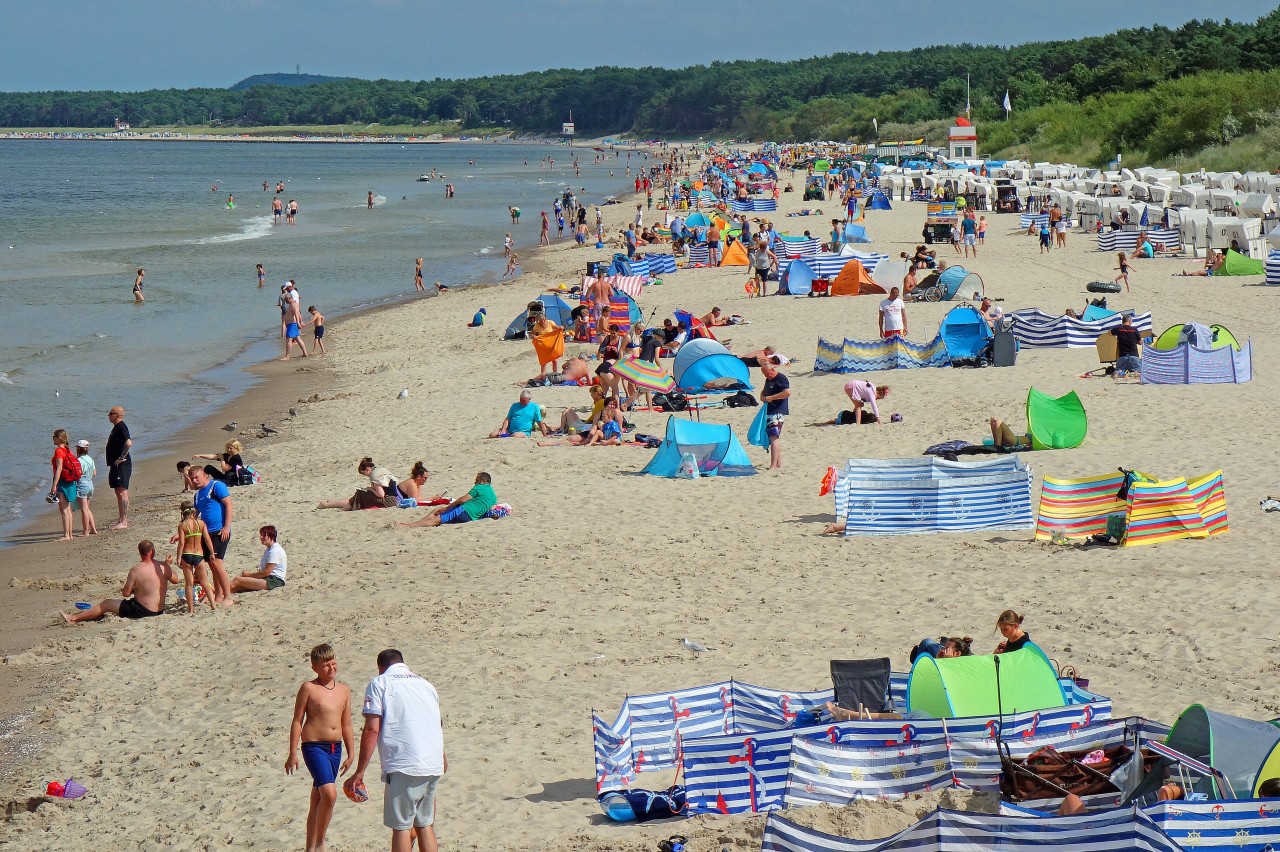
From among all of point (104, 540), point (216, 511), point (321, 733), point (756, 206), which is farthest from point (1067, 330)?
point (756, 206)

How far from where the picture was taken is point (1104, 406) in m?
14.7

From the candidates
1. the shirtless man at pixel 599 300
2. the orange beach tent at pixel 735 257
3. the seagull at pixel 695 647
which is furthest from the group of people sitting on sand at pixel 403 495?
the orange beach tent at pixel 735 257

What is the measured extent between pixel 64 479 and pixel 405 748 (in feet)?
27.6

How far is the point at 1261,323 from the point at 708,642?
14263 millimetres

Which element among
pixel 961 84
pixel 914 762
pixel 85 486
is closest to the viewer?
pixel 914 762

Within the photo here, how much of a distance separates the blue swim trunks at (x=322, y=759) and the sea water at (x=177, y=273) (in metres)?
8.76

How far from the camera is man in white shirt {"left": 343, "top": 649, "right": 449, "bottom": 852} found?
5590mm

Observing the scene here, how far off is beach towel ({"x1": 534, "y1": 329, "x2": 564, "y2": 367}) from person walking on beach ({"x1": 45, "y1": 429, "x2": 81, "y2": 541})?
678 centimetres

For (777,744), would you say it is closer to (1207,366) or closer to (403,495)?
(403,495)

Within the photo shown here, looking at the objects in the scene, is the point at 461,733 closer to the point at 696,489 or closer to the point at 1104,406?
the point at 696,489

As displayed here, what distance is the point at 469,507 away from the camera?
1204 centimetres

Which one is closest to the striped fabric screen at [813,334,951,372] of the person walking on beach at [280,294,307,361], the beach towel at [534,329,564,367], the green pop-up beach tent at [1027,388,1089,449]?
the beach towel at [534,329,564,367]

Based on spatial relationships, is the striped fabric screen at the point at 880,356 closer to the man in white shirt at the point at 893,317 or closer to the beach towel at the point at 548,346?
the man in white shirt at the point at 893,317

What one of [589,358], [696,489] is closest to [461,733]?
[696,489]
